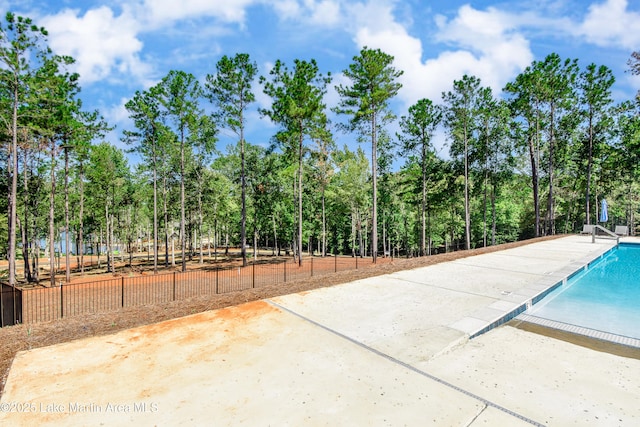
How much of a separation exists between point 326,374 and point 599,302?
9.70 m

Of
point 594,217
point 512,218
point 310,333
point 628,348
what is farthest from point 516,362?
point 594,217

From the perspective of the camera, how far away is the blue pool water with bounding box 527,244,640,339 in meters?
7.21

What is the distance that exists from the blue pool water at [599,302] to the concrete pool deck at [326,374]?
5.99ft

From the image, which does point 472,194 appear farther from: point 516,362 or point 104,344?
point 104,344

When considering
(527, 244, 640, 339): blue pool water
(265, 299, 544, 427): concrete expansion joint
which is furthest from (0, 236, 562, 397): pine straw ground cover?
(527, 244, 640, 339): blue pool water

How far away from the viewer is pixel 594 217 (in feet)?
138

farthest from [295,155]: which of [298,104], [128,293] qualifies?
[128,293]

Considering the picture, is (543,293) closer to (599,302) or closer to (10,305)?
(599,302)

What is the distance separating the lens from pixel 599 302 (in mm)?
→ 9141

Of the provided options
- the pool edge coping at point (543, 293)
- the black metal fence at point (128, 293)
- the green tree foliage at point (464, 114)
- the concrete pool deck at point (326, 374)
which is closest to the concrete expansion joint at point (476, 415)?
the concrete pool deck at point (326, 374)

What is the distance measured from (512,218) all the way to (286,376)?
144 ft

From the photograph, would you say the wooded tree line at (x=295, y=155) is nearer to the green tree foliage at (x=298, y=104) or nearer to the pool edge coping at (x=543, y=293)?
the green tree foliage at (x=298, y=104)

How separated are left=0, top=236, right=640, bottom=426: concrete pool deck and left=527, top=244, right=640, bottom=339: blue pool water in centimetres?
183

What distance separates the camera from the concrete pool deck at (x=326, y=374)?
3744mm
